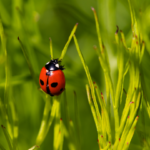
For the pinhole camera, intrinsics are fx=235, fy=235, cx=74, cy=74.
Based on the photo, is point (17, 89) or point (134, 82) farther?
point (17, 89)

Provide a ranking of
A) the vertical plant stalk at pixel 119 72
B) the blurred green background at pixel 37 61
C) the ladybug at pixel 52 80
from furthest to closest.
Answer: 1. the blurred green background at pixel 37 61
2. the ladybug at pixel 52 80
3. the vertical plant stalk at pixel 119 72

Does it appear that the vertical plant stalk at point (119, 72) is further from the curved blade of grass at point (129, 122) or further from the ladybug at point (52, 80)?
the ladybug at point (52, 80)

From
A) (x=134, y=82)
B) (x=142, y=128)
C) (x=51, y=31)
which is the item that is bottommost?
(x=142, y=128)

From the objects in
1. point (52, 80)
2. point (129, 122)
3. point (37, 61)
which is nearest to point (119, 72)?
point (129, 122)

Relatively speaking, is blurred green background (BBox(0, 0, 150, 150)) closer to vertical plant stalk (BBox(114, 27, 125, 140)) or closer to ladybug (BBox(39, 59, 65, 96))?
ladybug (BBox(39, 59, 65, 96))

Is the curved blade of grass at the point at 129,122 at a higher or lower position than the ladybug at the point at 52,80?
lower

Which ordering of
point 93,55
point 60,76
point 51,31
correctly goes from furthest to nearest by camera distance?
point 51,31, point 93,55, point 60,76

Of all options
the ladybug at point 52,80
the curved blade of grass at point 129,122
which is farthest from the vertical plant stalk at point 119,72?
the ladybug at point 52,80

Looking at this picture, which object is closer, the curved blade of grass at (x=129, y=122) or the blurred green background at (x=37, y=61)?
the curved blade of grass at (x=129, y=122)

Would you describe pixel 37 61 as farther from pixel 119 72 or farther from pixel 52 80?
pixel 119 72

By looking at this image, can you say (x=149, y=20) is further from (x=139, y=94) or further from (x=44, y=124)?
(x=44, y=124)

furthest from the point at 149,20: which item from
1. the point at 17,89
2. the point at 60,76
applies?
the point at 17,89
